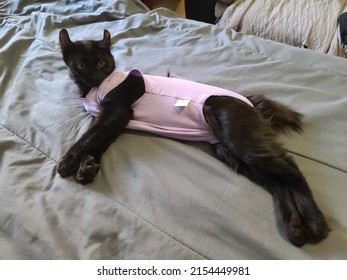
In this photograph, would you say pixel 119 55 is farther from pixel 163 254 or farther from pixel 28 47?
pixel 163 254

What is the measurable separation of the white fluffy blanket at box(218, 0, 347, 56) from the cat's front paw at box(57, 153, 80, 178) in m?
1.25

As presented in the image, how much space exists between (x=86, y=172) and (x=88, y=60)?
1.37 feet

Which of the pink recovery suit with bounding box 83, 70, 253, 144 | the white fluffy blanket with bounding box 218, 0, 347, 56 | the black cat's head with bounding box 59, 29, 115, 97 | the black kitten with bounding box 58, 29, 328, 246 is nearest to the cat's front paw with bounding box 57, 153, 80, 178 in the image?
the black kitten with bounding box 58, 29, 328, 246

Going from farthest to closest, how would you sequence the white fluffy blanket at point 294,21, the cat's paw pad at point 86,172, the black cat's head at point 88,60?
the white fluffy blanket at point 294,21
the black cat's head at point 88,60
the cat's paw pad at point 86,172

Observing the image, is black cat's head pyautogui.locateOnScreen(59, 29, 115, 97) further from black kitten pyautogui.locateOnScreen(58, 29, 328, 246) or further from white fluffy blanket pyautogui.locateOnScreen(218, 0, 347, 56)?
white fluffy blanket pyautogui.locateOnScreen(218, 0, 347, 56)

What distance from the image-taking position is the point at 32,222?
0.90 metres

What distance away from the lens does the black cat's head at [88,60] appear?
3.86 feet

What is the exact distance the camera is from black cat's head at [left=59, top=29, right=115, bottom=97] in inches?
46.4

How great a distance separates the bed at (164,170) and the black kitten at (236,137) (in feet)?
0.10

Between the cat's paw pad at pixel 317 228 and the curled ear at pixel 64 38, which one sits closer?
the cat's paw pad at pixel 317 228

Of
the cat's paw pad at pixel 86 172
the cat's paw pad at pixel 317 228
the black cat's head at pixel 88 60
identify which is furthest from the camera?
the black cat's head at pixel 88 60

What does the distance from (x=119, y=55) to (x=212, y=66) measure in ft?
1.35

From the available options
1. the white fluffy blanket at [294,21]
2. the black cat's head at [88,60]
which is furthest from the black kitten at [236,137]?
the white fluffy blanket at [294,21]

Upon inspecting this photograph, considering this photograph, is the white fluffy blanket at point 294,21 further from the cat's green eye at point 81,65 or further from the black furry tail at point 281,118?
the cat's green eye at point 81,65
